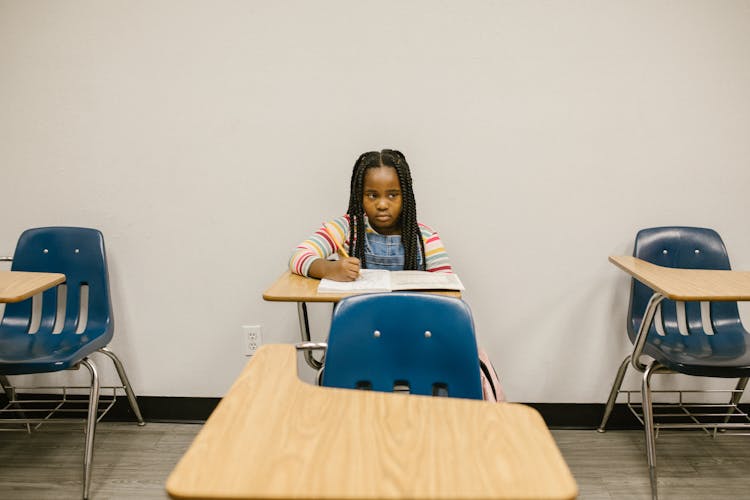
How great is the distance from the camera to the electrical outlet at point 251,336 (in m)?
2.21

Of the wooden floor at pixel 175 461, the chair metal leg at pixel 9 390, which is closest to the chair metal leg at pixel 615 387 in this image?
the wooden floor at pixel 175 461

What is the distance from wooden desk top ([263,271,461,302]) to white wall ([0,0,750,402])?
0.50m

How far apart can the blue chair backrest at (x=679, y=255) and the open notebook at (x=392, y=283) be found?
0.89 m

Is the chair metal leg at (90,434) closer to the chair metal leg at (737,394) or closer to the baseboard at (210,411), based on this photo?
the baseboard at (210,411)

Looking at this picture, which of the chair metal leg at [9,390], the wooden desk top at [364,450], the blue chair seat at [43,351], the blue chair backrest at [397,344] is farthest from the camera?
the chair metal leg at [9,390]

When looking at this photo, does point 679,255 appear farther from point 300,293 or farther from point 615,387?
point 300,293

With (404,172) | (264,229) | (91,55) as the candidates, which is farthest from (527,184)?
(91,55)

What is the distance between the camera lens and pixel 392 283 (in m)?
1.51

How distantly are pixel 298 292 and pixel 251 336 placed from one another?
82cm

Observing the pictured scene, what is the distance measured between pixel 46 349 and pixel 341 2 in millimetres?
1732

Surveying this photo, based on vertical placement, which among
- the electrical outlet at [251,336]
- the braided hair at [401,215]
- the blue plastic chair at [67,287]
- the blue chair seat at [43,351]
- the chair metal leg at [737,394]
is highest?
the braided hair at [401,215]

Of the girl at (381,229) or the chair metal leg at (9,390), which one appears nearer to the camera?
the girl at (381,229)

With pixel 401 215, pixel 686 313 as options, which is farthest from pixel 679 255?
pixel 401 215

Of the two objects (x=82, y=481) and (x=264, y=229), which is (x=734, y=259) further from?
(x=82, y=481)
